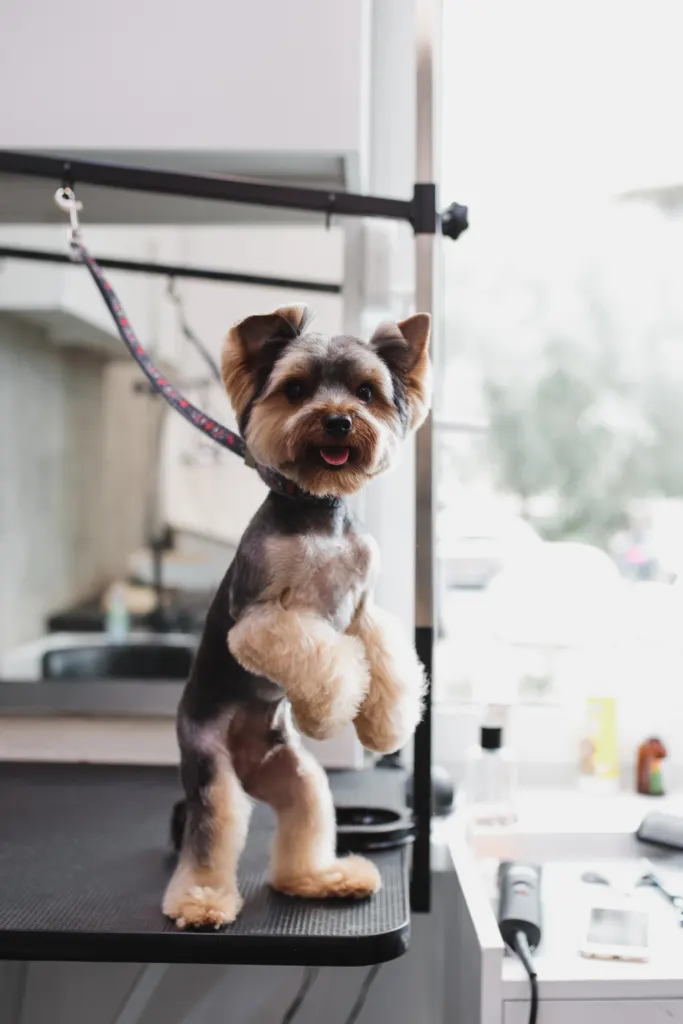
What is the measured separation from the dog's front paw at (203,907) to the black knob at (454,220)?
2.30ft

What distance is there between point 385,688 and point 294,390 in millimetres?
259

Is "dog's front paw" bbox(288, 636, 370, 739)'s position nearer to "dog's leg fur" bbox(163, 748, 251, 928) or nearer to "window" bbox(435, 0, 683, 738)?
"dog's leg fur" bbox(163, 748, 251, 928)

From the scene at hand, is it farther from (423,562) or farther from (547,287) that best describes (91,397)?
(423,562)

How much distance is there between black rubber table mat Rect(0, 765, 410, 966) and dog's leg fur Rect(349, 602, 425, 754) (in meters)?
0.17

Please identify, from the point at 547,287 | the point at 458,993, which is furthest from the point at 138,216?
the point at 458,993

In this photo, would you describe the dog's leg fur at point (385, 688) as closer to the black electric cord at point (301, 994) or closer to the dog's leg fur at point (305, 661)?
the dog's leg fur at point (305, 661)

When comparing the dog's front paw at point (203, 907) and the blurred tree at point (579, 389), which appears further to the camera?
the blurred tree at point (579, 389)

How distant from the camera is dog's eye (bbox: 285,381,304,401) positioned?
72 cm

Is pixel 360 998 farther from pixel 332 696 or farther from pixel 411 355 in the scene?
pixel 411 355

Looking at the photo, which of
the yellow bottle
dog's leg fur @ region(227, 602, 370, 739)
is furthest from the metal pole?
the yellow bottle

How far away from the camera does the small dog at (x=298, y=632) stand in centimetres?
72

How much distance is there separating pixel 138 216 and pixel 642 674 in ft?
3.60

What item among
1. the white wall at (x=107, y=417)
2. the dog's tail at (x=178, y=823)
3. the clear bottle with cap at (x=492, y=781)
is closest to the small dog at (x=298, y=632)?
the dog's tail at (x=178, y=823)

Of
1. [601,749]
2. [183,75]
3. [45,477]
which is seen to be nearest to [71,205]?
[183,75]
